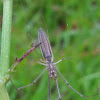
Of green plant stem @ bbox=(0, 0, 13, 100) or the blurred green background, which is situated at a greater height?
green plant stem @ bbox=(0, 0, 13, 100)

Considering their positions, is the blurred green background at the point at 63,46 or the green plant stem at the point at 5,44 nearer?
the green plant stem at the point at 5,44

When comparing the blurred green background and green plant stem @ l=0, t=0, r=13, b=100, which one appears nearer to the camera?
green plant stem @ l=0, t=0, r=13, b=100

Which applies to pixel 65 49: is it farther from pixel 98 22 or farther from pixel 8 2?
pixel 8 2

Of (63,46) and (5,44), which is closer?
(5,44)

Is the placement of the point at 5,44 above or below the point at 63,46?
above
